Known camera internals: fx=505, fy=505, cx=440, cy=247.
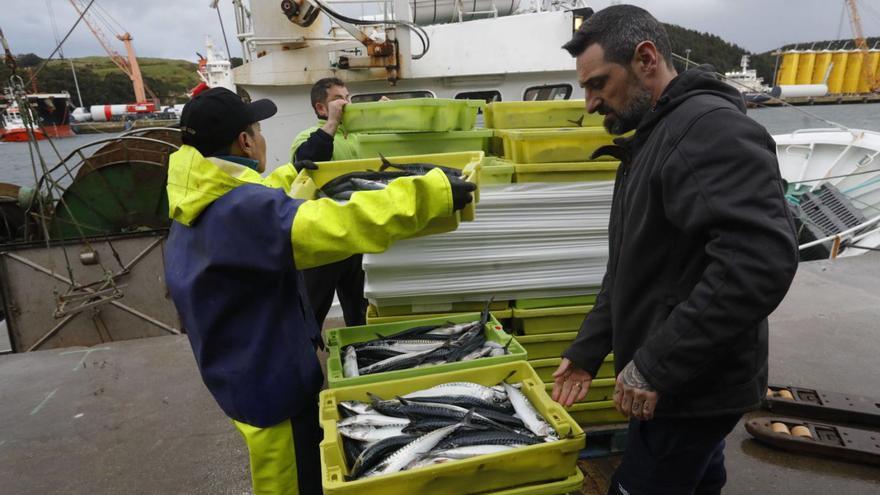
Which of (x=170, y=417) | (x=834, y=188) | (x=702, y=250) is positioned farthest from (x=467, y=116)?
(x=834, y=188)

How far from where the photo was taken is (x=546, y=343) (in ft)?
9.64

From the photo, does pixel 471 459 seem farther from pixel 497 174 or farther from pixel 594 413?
pixel 594 413

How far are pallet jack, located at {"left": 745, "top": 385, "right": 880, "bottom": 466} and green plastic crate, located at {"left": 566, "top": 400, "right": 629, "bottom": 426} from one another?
855 mm

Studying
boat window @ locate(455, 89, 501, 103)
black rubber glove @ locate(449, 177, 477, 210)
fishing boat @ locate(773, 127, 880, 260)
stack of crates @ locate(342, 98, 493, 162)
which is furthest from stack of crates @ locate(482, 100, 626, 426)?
fishing boat @ locate(773, 127, 880, 260)

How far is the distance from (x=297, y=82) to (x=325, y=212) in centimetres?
516

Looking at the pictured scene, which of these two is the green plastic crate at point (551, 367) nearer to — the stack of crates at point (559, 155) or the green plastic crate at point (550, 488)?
the stack of crates at point (559, 155)

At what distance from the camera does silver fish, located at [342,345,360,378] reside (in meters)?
2.13

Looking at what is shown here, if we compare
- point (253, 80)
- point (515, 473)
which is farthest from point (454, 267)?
point (253, 80)

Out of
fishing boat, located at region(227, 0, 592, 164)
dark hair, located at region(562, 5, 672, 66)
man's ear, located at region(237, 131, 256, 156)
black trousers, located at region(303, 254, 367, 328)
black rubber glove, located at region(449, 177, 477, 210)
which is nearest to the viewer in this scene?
dark hair, located at region(562, 5, 672, 66)

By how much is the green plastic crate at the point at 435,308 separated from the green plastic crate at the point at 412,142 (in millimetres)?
1036

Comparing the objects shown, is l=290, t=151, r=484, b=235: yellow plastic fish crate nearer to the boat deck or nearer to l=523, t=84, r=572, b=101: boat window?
the boat deck

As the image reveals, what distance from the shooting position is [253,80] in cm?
645

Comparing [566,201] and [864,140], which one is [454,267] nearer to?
[566,201]

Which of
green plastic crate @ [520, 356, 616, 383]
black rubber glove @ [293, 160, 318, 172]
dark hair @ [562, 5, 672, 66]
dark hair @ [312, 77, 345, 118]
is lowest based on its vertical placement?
green plastic crate @ [520, 356, 616, 383]
